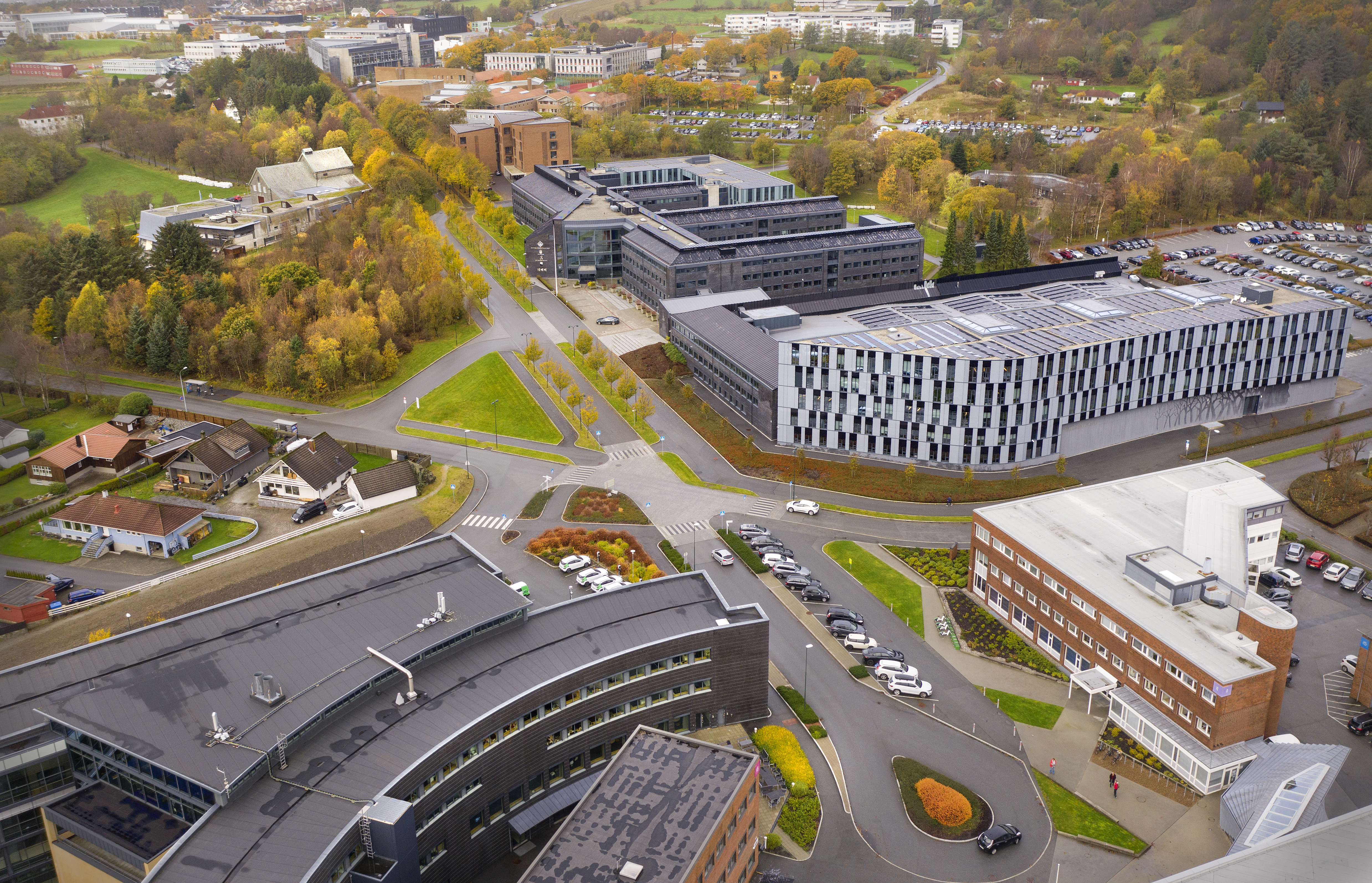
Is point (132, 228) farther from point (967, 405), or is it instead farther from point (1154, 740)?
point (1154, 740)

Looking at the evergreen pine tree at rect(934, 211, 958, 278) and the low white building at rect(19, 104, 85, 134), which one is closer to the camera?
the evergreen pine tree at rect(934, 211, 958, 278)

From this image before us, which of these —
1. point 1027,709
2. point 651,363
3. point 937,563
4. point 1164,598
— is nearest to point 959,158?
point 651,363

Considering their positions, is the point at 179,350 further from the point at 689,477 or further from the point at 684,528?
the point at 684,528

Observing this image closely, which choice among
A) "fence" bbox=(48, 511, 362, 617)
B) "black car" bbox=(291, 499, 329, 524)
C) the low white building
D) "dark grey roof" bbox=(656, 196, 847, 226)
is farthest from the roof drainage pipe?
the low white building

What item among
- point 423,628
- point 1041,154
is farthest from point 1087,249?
point 423,628

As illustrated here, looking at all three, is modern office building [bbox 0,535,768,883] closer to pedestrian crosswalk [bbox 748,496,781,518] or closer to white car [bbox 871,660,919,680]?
white car [bbox 871,660,919,680]

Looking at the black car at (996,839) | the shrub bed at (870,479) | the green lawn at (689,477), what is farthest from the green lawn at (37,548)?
the black car at (996,839)
